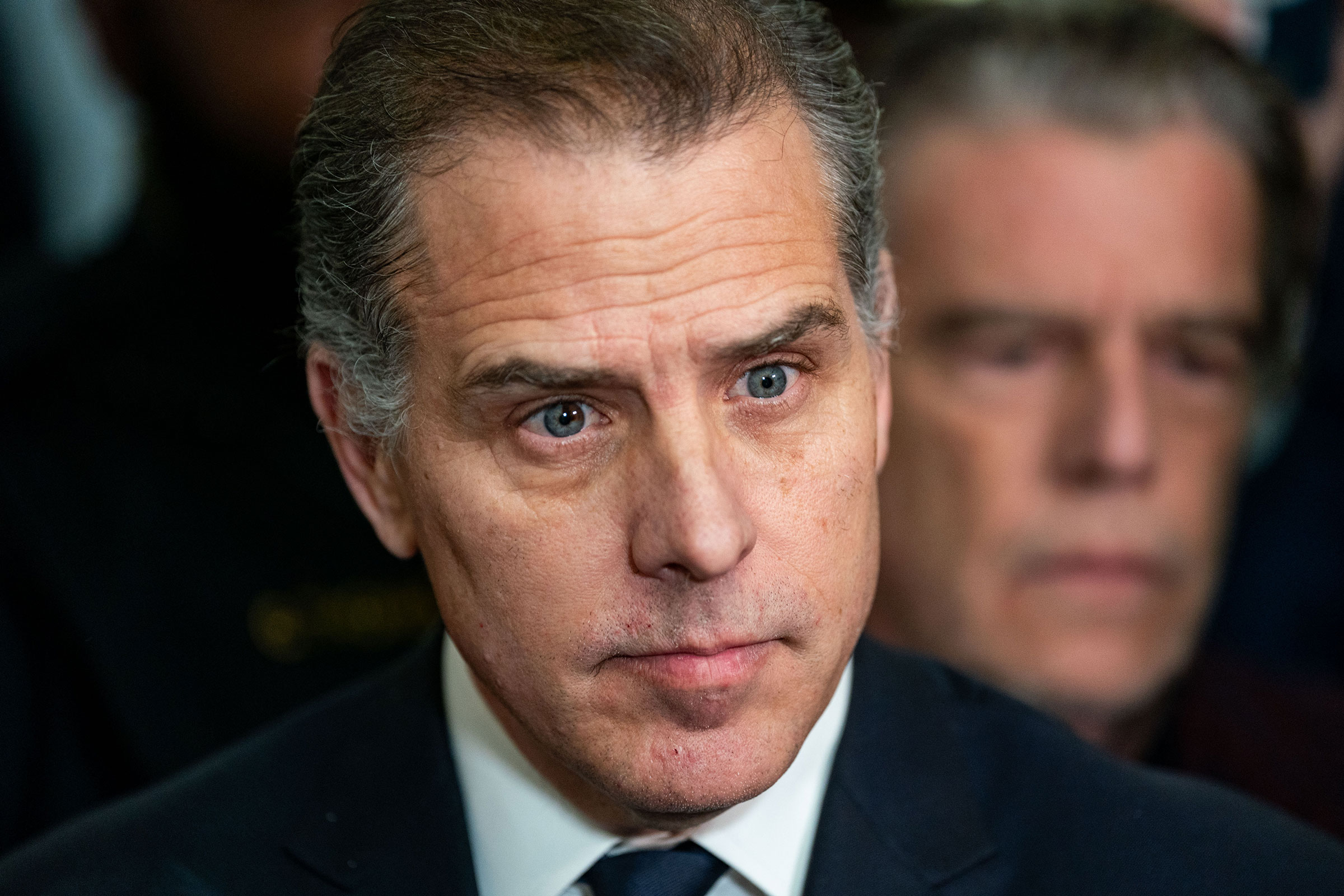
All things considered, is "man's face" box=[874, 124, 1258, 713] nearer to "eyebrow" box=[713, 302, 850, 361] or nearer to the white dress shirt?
the white dress shirt

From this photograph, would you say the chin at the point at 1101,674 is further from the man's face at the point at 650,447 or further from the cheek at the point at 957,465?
the man's face at the point at 650,447

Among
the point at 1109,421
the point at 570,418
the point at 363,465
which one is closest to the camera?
the point at 570,418

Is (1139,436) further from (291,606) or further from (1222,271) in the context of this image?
(291,606)

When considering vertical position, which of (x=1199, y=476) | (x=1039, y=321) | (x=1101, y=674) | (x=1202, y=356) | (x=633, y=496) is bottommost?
(x=1101, y=674)

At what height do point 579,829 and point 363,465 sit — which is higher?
point 363,465

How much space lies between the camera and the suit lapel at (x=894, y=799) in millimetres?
1969

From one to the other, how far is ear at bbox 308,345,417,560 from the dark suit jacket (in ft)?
0.99

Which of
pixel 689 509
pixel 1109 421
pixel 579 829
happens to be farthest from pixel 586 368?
pixel 1109 421

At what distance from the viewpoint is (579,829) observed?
2035 mm

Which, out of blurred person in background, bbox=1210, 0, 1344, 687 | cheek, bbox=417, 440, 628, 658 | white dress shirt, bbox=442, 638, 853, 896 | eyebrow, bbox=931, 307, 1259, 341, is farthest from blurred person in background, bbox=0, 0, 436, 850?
blurred person in background, bbox=1210, 0, 1344, 687

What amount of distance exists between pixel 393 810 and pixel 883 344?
92 centimetres

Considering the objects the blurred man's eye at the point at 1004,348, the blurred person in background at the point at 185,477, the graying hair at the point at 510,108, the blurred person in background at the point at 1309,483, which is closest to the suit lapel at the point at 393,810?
the graying hair at the point at 510,108

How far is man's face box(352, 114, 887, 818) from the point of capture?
1749 mm

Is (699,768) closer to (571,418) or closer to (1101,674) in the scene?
(571,418)
